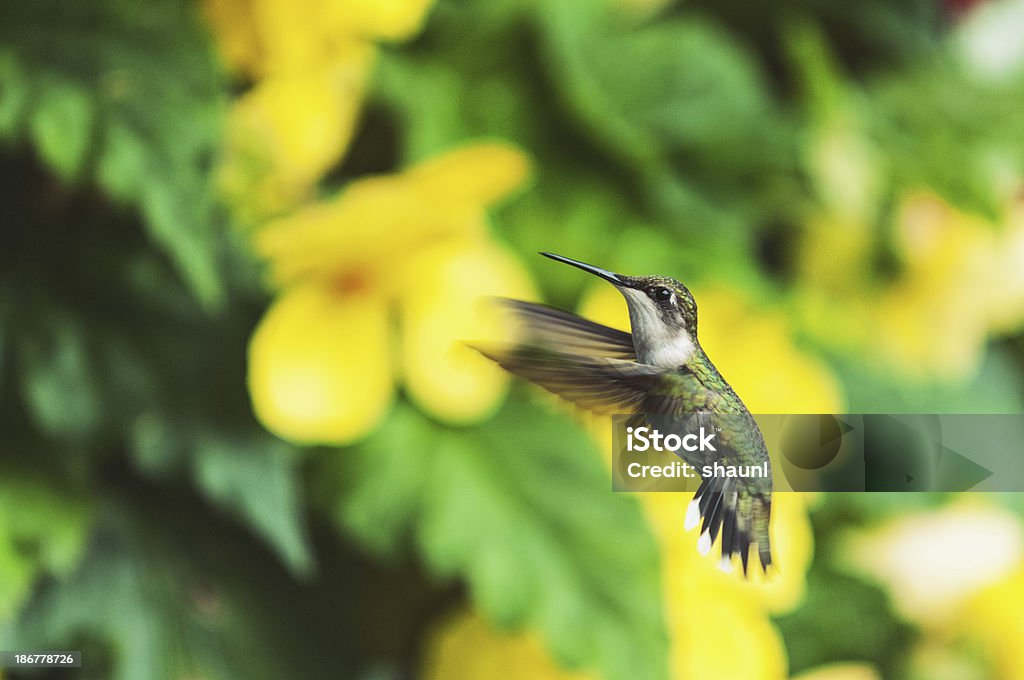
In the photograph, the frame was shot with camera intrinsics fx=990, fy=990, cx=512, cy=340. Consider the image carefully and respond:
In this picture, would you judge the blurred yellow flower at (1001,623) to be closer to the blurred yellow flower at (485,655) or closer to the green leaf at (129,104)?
the blurred yellow flower at (485,655)

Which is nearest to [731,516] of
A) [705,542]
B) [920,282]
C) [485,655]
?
[705,542]

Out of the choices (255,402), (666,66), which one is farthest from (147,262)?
(666,66)

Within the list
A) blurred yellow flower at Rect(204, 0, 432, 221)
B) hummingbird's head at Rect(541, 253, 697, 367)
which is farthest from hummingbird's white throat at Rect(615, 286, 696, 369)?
blurred yellow flower at Rect(204, 0, 432, 221)

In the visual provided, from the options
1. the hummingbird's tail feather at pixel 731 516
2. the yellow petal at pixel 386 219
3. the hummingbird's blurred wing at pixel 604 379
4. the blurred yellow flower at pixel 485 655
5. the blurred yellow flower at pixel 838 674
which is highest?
the yellow petal at pixel 386 219

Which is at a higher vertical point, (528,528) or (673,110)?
(673,110)

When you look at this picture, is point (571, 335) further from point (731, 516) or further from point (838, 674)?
point (838, 674)

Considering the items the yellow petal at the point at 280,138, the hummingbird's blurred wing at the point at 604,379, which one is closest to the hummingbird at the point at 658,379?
the hummingbird's blurred wing at the point at 604,379
